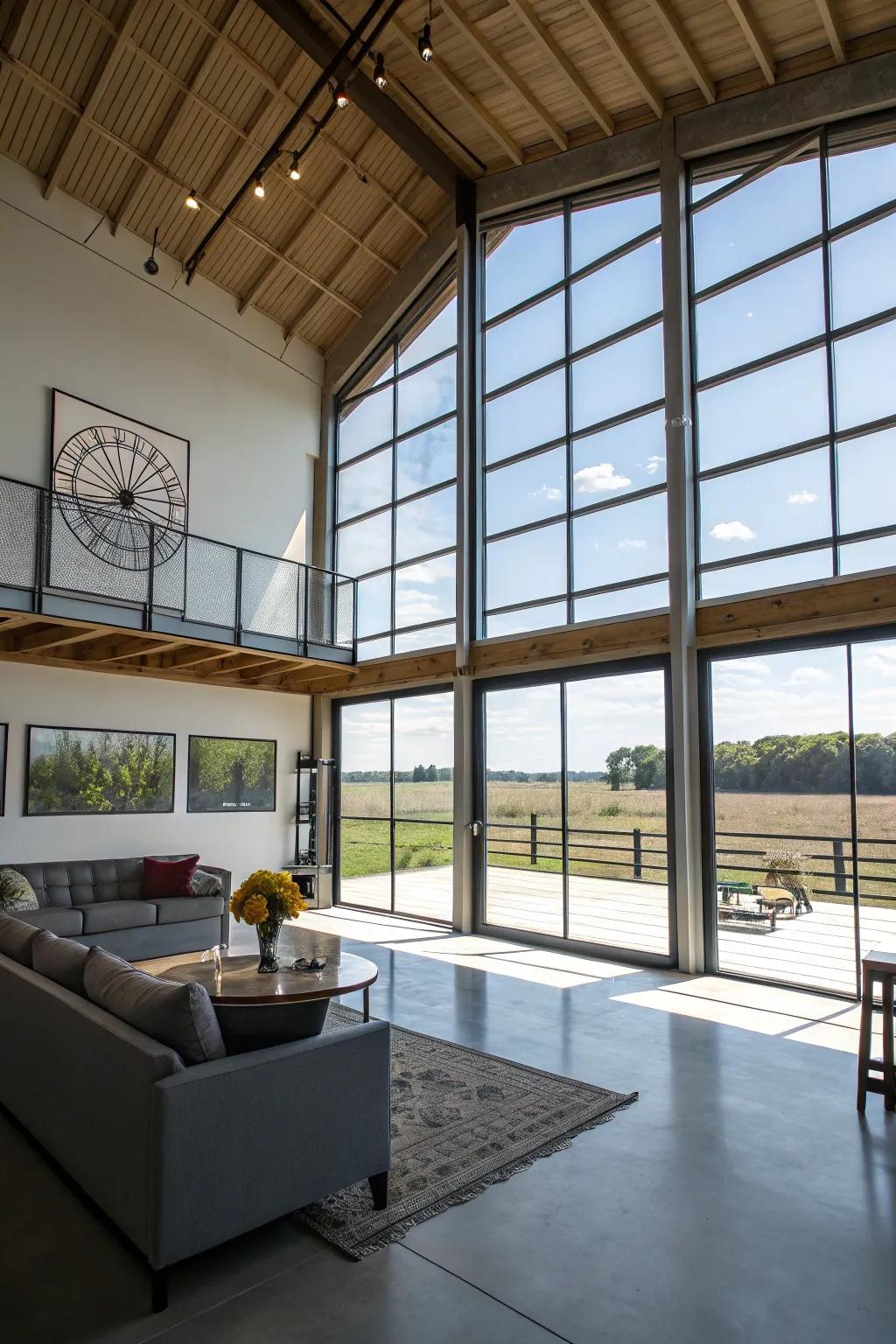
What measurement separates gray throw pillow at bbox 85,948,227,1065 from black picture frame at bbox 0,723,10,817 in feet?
18.3

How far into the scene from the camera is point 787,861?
6527mm

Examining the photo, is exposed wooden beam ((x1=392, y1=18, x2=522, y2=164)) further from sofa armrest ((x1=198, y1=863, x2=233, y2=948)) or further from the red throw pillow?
sofa armrest ((x1=198, y1=863, x2=233, y2=948))

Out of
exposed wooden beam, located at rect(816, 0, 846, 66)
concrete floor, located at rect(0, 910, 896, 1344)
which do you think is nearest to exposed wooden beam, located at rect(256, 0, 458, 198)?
exposed wooden beam, located at rect(816, 0, 846, 66)

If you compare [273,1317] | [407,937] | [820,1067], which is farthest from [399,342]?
[273,1317]

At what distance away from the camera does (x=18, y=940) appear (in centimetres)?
402

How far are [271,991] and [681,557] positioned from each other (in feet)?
17.0

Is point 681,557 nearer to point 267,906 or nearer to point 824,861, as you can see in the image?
point 824,861

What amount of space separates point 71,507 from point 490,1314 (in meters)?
7.24

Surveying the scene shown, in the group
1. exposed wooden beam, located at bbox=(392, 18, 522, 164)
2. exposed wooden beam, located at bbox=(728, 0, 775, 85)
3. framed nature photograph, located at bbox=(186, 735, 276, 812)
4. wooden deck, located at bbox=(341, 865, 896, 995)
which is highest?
exposed wooden beam, located at bbox=(392, 18, 522, 164)

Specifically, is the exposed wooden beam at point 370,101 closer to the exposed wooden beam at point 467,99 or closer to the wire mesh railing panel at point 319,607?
the exposed wooden beam at point 467,99

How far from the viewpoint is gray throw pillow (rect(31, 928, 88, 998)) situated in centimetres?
348

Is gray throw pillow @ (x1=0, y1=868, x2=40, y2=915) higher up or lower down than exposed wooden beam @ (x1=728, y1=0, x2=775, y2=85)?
lower down

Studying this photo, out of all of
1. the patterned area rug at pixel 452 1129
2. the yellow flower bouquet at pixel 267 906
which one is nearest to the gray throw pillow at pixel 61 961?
the yellow flower bouquet at pixel 267 906

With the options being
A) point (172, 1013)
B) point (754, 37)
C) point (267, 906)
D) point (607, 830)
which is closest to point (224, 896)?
point (607, 830)
